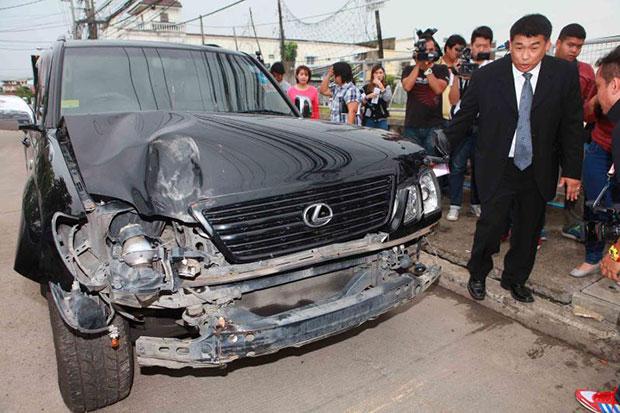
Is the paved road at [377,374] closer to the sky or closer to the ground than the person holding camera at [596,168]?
closer to the ground

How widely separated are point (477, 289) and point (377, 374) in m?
1.23

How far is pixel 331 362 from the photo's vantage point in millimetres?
2756

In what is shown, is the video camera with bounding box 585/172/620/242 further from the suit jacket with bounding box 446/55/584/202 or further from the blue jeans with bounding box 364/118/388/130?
the blue jeans with bounding box 364/118/388/130

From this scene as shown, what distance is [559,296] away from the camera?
3215mm

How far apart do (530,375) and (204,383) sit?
1.87m

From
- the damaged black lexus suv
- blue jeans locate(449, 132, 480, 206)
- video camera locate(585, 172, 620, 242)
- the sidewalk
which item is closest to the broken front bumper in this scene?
the damaged black lexus suv

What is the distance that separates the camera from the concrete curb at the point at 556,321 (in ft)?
9.22

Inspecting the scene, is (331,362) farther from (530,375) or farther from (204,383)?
(530,375)

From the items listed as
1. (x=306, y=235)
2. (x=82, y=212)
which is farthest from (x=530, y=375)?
(x=82, y=212)

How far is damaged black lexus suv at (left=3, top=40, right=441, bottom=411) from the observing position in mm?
1848

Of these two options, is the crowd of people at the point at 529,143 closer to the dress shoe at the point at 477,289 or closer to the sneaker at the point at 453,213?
the dress shoe at the point at 477,289

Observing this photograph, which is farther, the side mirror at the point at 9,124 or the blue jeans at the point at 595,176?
the blue jeans at the point at 595,176

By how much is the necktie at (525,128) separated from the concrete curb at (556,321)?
1.00 m

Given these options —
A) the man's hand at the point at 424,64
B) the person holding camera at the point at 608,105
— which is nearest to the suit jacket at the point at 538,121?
the person holding camera at the point at 608,105
